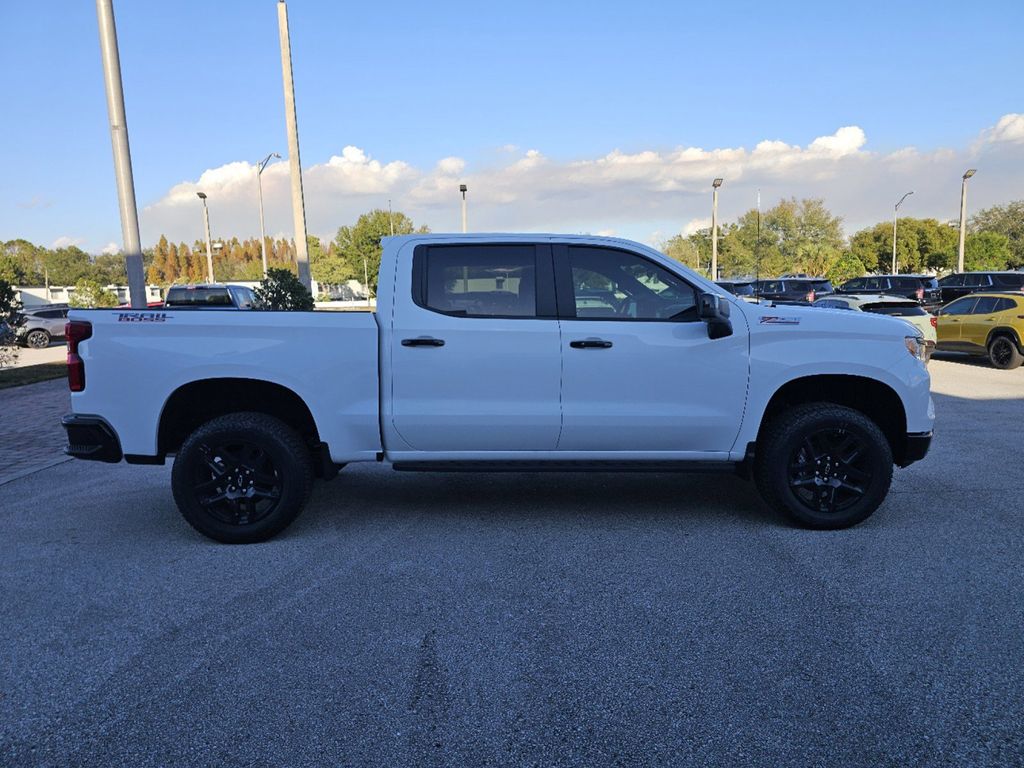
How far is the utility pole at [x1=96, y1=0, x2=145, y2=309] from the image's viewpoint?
10.6 meters

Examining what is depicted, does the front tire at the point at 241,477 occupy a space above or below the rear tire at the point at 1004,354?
above

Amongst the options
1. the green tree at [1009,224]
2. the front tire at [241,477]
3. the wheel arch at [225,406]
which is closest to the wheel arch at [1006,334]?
the wheel arch at [225,406]

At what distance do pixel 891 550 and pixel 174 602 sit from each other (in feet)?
13.9

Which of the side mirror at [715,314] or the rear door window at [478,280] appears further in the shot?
the rear door window at [478,280]

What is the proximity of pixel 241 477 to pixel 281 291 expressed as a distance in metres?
11.2

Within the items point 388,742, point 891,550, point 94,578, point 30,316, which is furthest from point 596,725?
point 30,316

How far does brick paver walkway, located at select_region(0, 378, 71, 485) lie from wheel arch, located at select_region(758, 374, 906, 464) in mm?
6708

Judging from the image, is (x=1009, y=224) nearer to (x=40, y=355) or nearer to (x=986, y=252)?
(x=986, y=252)

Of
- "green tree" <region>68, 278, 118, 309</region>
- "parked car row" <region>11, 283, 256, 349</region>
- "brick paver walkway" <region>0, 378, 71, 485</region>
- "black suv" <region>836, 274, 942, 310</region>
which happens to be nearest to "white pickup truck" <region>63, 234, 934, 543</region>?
"brick paver walkway" <region>0, 378, 71, 485</region>

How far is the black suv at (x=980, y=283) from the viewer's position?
2367 cm

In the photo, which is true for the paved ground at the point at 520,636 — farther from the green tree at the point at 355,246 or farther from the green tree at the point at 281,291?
the green tree at the point at 355,246

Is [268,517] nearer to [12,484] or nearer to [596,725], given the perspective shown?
[596,725]

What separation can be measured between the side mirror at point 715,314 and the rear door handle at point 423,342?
1.68m

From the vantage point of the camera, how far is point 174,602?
4102 mm
